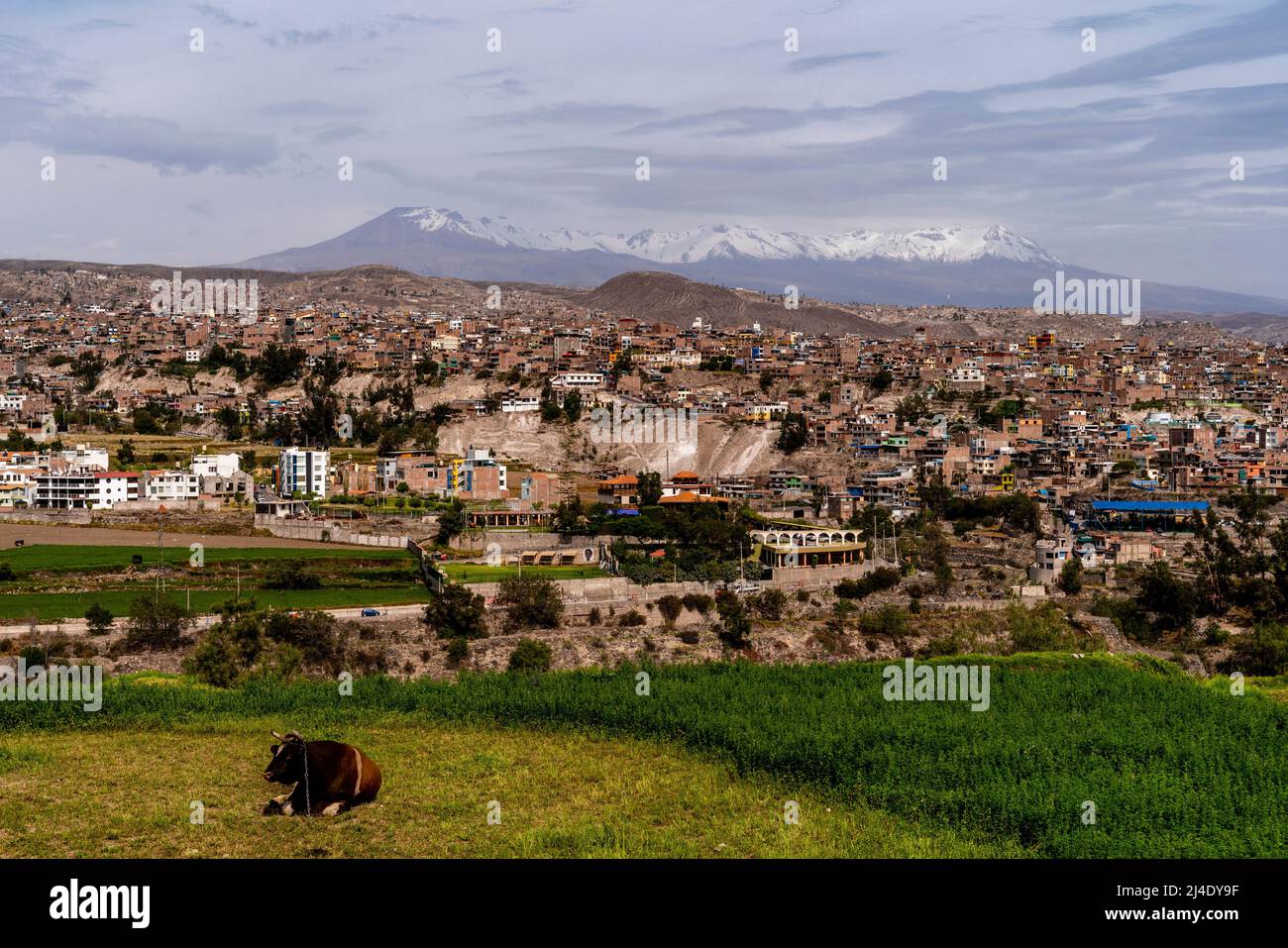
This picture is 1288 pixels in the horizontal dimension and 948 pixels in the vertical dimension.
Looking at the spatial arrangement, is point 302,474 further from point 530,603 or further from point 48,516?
point 530,603

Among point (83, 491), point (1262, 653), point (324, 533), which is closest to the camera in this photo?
point (1262, 653)

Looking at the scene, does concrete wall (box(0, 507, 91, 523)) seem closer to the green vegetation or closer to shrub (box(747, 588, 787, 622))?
the green vegetation

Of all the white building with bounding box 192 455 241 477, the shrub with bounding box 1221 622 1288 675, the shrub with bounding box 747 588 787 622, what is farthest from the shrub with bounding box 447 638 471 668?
the white building with bounding box 192 455 241 477

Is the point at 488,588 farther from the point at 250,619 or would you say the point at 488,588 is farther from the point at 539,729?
the point at 539,729

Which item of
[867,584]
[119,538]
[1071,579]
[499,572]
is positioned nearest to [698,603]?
[867,584]

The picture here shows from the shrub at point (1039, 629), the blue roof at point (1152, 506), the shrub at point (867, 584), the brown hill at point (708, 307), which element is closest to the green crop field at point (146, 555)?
the shrub at point (867, 584)

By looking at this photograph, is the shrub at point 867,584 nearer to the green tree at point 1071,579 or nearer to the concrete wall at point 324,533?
the green tree at point 1071,579
